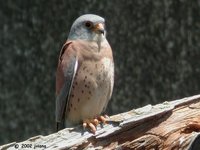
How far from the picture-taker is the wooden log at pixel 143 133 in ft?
11.7

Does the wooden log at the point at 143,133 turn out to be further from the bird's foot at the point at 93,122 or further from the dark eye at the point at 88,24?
the dark eye at the point at 88,24

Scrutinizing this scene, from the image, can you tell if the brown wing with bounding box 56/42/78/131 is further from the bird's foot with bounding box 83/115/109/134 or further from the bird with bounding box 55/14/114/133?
the bird's foot with bounding box 83/115/109/134

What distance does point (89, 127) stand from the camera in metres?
3.83

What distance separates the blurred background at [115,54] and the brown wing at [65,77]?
1904 millimetres

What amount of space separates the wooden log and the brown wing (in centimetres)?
52

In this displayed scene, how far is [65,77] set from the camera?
14.0 feet

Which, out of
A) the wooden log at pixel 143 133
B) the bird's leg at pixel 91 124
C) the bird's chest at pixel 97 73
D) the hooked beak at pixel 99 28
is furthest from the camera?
the hooked beak at pixel 99 28

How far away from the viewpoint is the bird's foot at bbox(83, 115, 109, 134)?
3.78m

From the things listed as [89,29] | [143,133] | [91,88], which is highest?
[89,29]

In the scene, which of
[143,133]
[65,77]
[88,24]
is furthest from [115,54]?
[143,133]

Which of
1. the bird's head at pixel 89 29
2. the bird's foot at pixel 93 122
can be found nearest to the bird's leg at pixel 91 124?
the bird's foot at pixel 93 122

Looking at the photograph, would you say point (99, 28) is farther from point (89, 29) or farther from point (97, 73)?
point (97, 73)

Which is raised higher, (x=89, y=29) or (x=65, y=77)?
(x=89, y=29)

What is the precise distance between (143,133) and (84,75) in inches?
26.1
